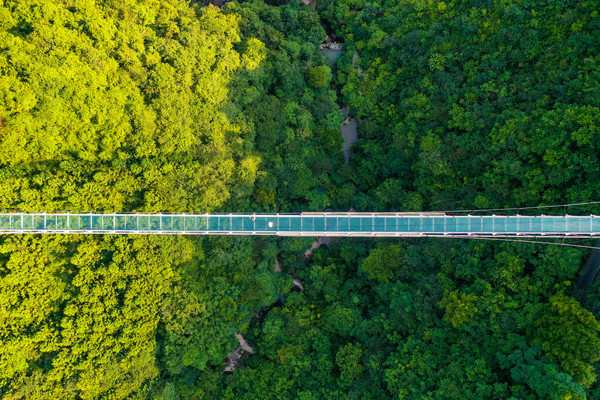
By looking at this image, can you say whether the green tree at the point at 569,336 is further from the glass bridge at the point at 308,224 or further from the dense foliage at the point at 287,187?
the glass bridge at the point at 308,224

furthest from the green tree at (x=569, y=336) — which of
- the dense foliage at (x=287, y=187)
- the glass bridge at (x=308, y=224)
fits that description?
the glass bridge at (x=308, y=224)

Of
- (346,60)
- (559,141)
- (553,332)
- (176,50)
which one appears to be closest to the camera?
(553,332)

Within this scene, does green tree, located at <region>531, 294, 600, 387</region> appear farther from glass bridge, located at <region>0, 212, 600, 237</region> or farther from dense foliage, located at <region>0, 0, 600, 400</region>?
glass bridge, located at <region>0, 212, 600, 237</region>

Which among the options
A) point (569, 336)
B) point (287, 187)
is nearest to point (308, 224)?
point (287, 187)

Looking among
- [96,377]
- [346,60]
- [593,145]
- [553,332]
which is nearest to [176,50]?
[346,60]

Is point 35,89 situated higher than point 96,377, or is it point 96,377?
point 35,89

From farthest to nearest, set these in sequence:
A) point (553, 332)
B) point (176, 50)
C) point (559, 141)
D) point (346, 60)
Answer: point (346, 60) < point (176, 50) < point (559, 141) < point (553, 332)

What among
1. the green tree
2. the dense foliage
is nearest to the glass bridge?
the dense foliage

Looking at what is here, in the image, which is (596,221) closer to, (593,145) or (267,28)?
(593,145)
